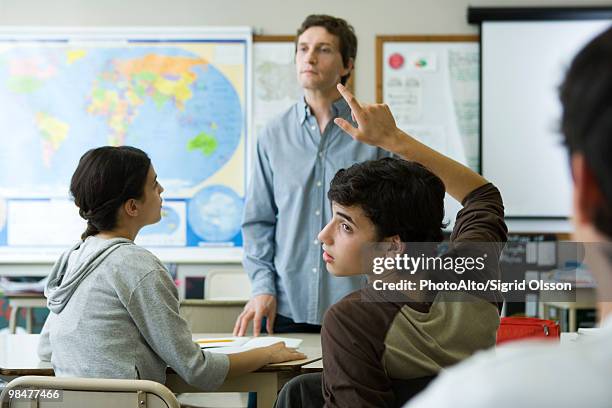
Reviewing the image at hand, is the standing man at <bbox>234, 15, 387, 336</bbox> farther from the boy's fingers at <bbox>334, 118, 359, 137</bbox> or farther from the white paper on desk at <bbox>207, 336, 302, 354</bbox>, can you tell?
the boy's fingers at <bbox>334, 118, 359, 137</bbox>

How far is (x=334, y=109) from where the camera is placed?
8.87 feet

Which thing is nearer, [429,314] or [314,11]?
[429,314]

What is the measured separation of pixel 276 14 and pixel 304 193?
266 cm

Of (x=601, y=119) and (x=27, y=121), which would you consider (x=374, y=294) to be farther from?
(x=27, y=121)

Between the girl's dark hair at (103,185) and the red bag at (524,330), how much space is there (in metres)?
Result: 1.03

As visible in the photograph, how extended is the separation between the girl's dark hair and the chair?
57 centimetres

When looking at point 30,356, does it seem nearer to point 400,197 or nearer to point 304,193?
point 304,193

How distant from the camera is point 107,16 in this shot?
5047mm

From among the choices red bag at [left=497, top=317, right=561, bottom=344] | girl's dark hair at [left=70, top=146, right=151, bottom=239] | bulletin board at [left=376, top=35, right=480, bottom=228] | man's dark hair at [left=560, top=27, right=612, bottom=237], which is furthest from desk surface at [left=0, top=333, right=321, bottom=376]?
bulletin board at [left=376, top=35, right=480, bottom=228]

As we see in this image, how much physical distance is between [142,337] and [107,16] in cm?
357

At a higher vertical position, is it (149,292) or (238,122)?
(238,122)

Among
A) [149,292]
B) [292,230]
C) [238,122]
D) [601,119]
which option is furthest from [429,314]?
[238,122]

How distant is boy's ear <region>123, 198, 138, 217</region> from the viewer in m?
2.11

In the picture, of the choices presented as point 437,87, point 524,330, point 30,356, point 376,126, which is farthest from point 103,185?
point 437,87
